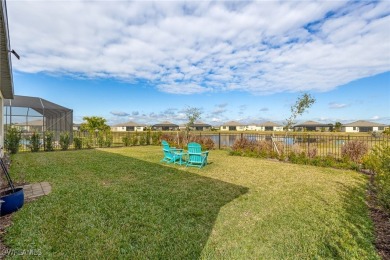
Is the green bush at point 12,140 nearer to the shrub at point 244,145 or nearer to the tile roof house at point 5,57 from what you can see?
the tile roof house at point 5,57

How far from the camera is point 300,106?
12672 mm

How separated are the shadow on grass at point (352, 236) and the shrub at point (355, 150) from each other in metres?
5.19

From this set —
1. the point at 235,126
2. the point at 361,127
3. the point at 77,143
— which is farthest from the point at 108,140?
the point at 361,127

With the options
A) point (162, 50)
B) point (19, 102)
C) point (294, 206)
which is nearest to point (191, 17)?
point (162, 50)

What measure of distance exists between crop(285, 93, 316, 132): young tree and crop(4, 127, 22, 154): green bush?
16.0m

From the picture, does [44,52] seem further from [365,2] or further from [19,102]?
[365,2]

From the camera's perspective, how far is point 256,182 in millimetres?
6066

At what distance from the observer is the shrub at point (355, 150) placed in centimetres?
882

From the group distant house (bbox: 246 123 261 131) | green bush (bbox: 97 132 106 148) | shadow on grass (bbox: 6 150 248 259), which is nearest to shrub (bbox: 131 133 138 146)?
green bush (bbox: 97 132 106 148)

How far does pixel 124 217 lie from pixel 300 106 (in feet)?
40.0

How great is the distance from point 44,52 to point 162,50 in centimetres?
698

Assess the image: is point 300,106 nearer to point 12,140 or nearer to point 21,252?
point 21,252

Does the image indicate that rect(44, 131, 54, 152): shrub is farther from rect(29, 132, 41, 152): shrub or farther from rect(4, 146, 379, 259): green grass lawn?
rect(4, 146, 379, 259): green grass lawn

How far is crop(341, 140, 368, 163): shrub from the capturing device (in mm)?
8820
